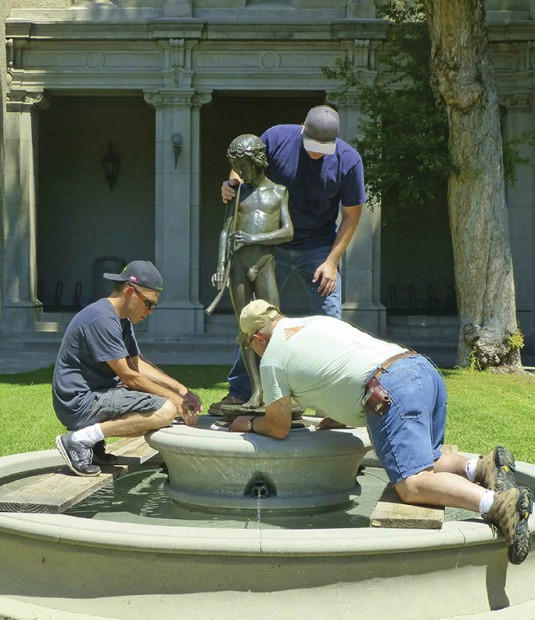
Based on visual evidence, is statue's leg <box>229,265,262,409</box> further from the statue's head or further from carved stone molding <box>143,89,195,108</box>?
carved stone molding <box>143,89,195,108</box>

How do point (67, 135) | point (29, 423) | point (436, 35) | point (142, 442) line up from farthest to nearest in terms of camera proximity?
point (67, 135) → point (436, 35) → point (29, 423) → point (142, 442)

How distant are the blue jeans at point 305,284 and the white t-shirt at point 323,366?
1206 mm

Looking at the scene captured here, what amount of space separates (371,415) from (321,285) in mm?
1501

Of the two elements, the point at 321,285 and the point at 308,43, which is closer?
the point at 321,285

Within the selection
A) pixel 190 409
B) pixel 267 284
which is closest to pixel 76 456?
pixel 190 409

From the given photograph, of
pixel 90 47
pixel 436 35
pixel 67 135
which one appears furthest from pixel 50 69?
pixel 436 35

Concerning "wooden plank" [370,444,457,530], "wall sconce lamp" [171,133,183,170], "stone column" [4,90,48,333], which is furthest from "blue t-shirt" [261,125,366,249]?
"stone column" [4,90,48,333]

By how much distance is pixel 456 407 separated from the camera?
1262 cm

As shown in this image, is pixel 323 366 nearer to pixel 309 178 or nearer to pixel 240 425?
pixel 240 425

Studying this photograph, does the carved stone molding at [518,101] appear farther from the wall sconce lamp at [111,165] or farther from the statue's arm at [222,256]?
the statue's arm at [222,256]

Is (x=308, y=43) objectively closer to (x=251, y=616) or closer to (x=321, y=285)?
(x=321, y=285)

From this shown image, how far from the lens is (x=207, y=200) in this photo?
24.9 metres

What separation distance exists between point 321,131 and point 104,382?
1939 mm

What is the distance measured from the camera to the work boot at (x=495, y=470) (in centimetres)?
551
